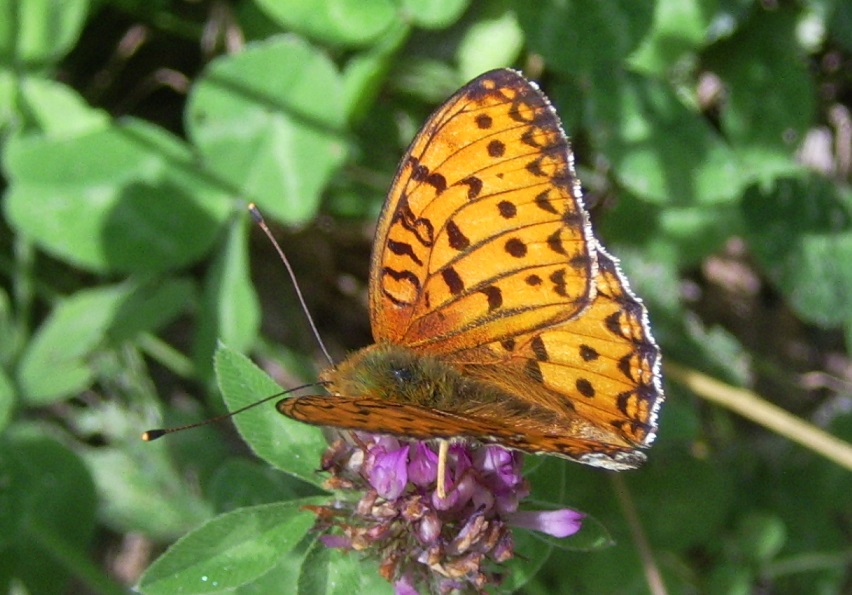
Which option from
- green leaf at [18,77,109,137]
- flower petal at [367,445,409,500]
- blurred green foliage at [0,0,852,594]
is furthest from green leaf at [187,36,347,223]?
flower petal at [367,445,409,500]

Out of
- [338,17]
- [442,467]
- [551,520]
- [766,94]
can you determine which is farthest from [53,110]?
[766,94]

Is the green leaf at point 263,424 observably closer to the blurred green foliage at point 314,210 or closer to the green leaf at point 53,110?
the blurred green foliage at point 314,210

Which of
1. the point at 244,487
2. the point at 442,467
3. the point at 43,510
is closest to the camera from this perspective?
the point at 442,467

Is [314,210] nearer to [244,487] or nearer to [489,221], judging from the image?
[244,487]

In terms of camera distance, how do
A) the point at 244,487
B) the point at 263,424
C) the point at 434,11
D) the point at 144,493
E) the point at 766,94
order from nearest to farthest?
the point at 263,424 → the point at 244,487 → the point at 434,11 → the point at 144,493 → the point at 766,94

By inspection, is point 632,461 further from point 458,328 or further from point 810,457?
point 810,457
